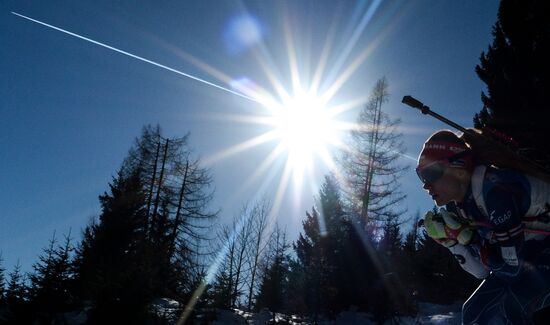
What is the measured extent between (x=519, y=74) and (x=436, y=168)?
42.8 ft

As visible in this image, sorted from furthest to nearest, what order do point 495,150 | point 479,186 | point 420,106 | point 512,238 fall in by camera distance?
point 420,106 < point 495,150 < point 479,186 < point 512,238

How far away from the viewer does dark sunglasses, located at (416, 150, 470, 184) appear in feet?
8.83

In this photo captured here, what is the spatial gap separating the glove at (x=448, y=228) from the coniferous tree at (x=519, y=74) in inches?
438

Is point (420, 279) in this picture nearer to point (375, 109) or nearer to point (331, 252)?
point (331, 252)

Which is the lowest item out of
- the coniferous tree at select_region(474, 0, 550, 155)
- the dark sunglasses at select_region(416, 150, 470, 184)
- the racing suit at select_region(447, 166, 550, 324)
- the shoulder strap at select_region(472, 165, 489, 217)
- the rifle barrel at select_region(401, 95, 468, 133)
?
the racing suit at select_region(447, 166, 550, 324)

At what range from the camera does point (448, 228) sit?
2789 mm

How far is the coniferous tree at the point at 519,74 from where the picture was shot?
12.4m

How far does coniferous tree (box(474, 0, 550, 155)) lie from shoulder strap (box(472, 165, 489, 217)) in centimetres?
1126

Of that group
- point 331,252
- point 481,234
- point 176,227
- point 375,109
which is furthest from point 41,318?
point 375,109

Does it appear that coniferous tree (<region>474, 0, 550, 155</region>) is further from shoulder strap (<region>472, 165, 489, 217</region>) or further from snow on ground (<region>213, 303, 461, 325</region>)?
shoulder strap (<region>472, 165, 489, 217</region>)

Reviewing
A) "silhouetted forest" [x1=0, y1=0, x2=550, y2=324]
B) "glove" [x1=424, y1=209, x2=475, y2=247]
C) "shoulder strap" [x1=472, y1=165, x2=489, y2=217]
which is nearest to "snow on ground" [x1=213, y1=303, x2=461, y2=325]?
"silhouetted forest" [x1=0, y1=0, x2=550, y2=324]

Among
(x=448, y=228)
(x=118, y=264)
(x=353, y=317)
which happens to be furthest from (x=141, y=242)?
(x=448, y=228)

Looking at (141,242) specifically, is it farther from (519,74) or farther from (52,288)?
(519,74)

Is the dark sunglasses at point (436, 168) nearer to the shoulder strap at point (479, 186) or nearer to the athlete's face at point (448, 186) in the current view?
the athlete's face at point (448, 186)
